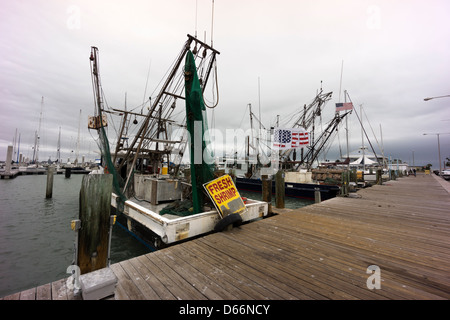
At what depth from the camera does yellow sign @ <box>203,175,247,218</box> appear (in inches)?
229

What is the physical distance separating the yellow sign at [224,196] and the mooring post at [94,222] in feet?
9.69

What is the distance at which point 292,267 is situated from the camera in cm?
347

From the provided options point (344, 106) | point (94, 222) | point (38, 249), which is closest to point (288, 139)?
point (344, 106)

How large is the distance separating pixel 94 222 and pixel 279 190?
833 centimetres

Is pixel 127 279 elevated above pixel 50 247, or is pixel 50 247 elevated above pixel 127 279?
pixel 127 279

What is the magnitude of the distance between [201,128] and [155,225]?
3265 mm

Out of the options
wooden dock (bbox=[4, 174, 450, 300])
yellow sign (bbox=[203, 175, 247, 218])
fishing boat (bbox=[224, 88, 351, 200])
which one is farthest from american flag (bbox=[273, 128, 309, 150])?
yellow sign (bbox=[203, 175, 247, 218])

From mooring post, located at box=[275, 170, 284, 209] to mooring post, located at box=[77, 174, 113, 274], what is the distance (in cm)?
773

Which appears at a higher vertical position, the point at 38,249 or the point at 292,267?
the point at 292,267

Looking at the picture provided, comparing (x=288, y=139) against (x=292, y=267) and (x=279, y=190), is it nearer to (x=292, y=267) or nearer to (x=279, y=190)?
(x=279, y=190)

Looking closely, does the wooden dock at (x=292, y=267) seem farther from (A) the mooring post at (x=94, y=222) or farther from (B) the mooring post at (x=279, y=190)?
(B) the mooring post at (x=279, y=190)

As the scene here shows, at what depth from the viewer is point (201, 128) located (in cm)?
589
